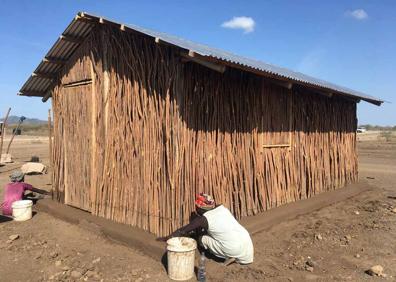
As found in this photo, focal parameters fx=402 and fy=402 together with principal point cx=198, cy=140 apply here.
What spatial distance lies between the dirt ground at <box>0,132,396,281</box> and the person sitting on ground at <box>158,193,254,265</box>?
168 millimetres

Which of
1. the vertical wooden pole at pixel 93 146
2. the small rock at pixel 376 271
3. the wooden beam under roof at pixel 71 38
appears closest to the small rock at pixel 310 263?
the small rock at pixel 376 271

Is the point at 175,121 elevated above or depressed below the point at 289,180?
above

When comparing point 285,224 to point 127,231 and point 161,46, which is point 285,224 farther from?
point 161,46

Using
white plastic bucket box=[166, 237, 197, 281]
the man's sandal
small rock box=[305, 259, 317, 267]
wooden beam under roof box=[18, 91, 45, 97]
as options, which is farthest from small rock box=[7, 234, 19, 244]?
small rock box=[305, 259, 317, 267]

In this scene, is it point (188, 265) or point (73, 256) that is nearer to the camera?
point (188, 265)

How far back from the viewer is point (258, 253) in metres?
6.38

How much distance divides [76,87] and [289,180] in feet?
16.5

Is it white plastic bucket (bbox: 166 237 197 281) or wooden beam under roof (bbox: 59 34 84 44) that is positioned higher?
wooden beam under roof (bbox: 59 34 84 44)

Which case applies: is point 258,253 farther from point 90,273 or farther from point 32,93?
point 32,93

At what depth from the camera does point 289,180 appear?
351 inches

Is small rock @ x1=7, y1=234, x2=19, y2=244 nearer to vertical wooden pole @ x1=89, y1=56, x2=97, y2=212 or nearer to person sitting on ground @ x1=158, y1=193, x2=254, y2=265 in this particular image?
vertical wooden pole @ x1=89, y1=56, x2=97, y2=212

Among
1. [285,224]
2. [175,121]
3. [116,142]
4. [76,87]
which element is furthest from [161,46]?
[285,224]

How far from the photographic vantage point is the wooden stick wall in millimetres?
6238

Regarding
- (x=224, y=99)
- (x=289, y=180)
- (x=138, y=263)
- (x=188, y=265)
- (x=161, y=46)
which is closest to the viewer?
(x=188, y=265)
